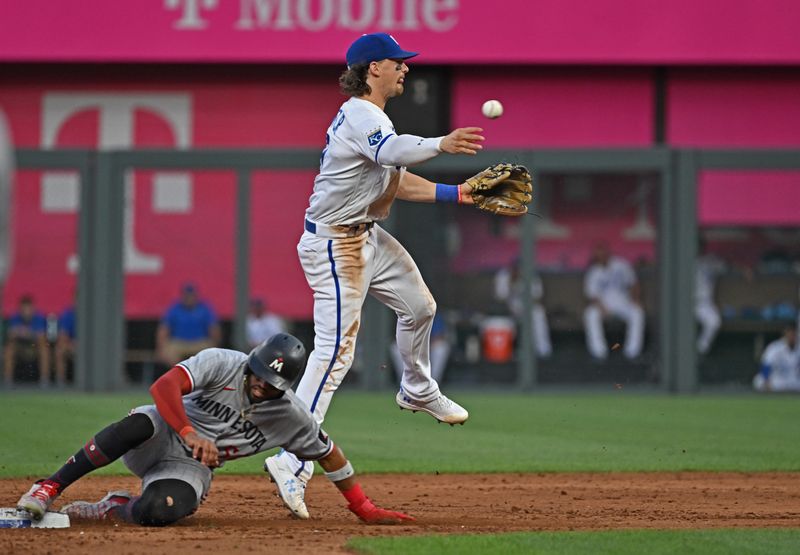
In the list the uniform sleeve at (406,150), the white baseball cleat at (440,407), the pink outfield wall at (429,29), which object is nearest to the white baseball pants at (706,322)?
the pink outfield wall at (429,29)

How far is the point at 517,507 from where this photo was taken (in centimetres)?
775

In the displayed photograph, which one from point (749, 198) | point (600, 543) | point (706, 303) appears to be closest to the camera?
point (600, 543)

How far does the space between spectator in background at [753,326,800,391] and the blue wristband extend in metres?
11.0

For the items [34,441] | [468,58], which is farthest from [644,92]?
[34,441]

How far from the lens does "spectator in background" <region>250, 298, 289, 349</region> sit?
17.7 m

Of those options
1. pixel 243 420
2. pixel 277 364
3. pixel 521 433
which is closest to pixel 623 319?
pixel 521 433

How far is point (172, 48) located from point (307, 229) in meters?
12.2

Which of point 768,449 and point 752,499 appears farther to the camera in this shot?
point 768,449

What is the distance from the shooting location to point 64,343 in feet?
57.8

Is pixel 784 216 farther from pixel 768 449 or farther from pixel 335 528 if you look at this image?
pixel 335 528

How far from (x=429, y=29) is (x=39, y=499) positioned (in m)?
13.4

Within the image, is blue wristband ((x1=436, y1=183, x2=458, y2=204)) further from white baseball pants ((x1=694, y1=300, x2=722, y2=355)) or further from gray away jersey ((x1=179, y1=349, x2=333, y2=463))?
white baseball pants ((x1=694, y1=300, x2=722, y2=355))

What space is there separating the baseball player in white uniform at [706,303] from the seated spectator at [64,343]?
7.85 meters

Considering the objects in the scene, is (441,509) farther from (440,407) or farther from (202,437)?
(202,437)
